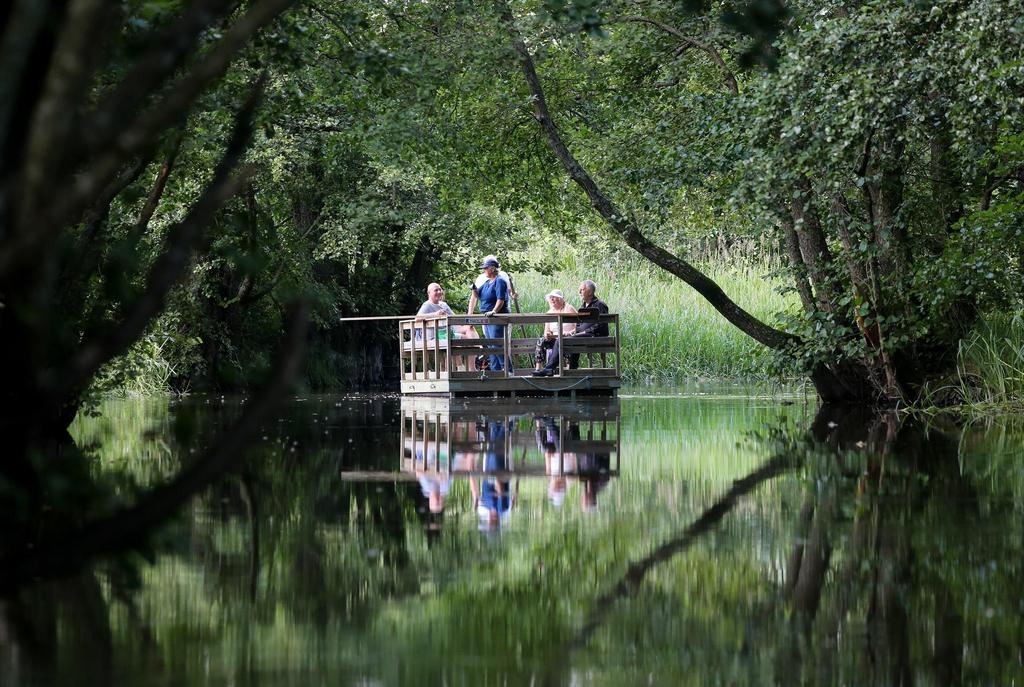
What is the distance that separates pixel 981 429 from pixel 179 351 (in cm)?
1700

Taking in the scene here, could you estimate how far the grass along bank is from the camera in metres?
36.1

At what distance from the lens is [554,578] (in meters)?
5.80

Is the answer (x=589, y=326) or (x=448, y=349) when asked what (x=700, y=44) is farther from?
(x=448, y=349)

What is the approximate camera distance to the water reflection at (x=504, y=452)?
894 centimetres

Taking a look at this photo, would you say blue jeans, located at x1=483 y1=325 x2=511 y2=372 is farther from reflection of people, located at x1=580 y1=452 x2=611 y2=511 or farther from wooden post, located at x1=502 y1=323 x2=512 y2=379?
reflection of people, located at x1=580 y1=452 x2=611 y2=511

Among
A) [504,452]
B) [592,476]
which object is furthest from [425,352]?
[592,476]

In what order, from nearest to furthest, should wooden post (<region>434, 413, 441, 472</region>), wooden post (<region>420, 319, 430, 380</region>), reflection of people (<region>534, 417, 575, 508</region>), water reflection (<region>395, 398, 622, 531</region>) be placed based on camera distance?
water reflection (<region>395, 398, 622, 531</region>) < reflection of people (<region>534, 417, 575, 508</region>) < wooden post (<region>434, 413, 441, 472</region>) < wooden post (<region>420, 319, 430, 380</region>)

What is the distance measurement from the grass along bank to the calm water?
2442 centimetres

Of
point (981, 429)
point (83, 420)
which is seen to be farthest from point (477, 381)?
point (981, 429)

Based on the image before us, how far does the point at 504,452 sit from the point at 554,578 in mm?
6601

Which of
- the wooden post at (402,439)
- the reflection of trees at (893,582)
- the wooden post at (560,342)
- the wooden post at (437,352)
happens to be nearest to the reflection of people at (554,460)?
the wooden post at (402,439)

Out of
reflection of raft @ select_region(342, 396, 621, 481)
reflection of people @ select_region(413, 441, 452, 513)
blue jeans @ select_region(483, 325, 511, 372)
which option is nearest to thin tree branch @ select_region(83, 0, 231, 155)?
reflection of people @ select_region(413, 441, 452, 513)

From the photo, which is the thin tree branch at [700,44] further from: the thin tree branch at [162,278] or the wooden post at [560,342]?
the thin tree branch at [162,278]

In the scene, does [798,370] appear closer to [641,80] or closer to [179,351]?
[641,80]
